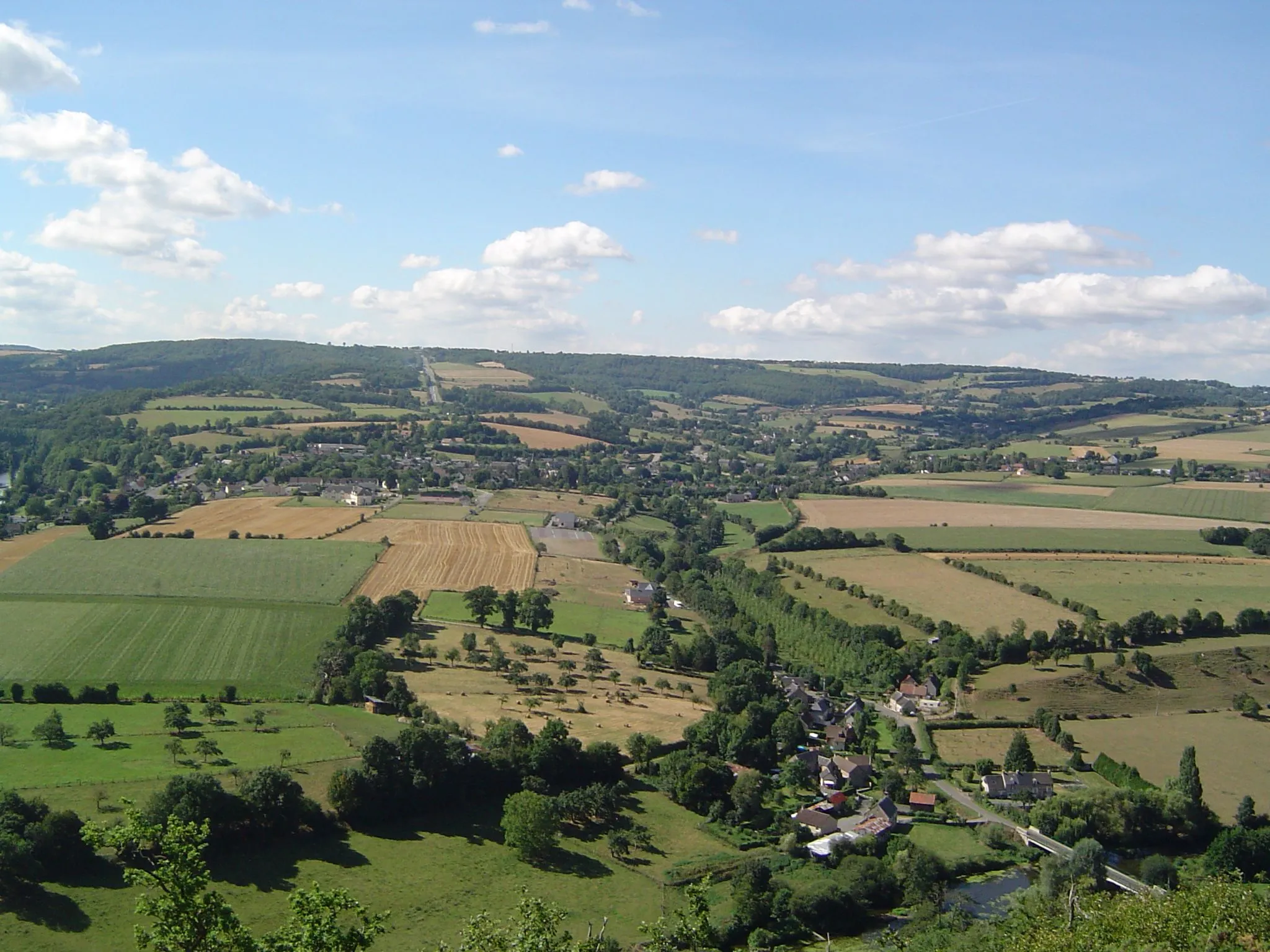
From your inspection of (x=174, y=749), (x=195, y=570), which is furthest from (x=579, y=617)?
(x=174, y=749)

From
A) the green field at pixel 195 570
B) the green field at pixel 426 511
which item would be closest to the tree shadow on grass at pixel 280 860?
the green field at pixel 195 570

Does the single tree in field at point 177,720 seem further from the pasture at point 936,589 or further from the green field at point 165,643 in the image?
the pasture at point 936,589

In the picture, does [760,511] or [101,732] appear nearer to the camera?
[101,732]

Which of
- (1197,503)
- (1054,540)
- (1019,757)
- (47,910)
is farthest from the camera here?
(1197,503)

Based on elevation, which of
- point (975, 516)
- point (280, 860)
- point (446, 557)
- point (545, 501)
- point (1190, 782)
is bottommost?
point (280, 860)

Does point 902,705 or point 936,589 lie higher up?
point 936,589

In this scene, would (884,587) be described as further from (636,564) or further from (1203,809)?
(1203,809)

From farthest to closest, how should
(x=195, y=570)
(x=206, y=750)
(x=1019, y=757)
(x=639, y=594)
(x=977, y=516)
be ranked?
1. (x=977, y=516)
2. (x=639, y=594)
3. (x=195, y=570)
4. (x=1019, y=757)
5. (x=206, y=750)

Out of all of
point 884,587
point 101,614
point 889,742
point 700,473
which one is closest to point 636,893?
point 889,742

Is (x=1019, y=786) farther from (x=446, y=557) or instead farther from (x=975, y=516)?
(x=975, y=516)
